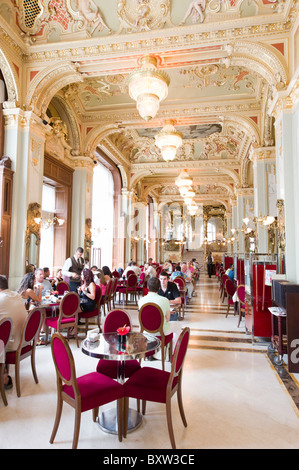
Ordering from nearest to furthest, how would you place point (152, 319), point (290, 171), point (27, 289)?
point (152, 319), point (27, 289), point (290, 171)

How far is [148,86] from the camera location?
5.01 metres

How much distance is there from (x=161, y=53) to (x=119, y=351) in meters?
6.16

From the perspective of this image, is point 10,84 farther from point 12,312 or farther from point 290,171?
point 290,171

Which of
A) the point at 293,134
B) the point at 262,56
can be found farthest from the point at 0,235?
the point at 262,56

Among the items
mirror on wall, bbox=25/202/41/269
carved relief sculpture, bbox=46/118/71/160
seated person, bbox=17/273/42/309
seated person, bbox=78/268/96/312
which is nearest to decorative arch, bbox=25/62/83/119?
carved relief sculpture, bbox=46/118/71/160

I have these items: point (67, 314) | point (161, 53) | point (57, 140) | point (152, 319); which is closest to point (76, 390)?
point (152, 319)

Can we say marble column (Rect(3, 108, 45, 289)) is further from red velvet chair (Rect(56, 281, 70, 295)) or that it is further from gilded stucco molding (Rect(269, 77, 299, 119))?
gilded stucco molding (Rect(269, 77, 299, 119))

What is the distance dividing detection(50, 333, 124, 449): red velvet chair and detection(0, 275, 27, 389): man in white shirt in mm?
1097

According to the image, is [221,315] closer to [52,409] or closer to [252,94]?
[52,409]

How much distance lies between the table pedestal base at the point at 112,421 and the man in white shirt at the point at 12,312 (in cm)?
122

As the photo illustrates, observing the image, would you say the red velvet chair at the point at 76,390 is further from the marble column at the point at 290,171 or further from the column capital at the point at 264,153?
the column capital at the point at 264,153

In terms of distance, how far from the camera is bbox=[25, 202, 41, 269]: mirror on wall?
21.5ft

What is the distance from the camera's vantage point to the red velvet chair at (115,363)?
2.93 m

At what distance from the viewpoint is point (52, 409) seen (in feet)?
9.29
